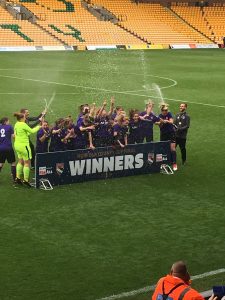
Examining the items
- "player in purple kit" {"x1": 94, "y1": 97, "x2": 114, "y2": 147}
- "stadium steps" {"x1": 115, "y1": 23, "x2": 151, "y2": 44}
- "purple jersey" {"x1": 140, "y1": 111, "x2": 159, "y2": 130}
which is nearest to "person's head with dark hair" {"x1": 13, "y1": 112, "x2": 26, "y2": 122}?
"player in purple kit" {"x1": 94, "y1": 97, "x2": 114, "y2": 147}

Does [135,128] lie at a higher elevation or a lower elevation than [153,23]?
lower

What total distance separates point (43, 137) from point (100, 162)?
1.48 meters

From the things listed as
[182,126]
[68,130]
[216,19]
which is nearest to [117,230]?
[68,130]

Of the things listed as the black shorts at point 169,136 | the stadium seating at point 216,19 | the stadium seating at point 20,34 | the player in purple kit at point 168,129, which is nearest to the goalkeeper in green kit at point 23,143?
the player in purple kit at point 168,129

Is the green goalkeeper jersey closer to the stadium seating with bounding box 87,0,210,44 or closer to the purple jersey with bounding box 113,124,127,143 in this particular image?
the purple jersey with bounding box 113,124,127,143

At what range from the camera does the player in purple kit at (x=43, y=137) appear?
561 inches

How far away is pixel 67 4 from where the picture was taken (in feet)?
211

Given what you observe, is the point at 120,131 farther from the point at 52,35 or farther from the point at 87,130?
the point at 52,35

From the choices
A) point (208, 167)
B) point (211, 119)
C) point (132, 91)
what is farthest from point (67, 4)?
point (208, 167)

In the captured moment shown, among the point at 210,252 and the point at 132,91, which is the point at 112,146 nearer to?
the point at 210,252

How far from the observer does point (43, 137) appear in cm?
1423

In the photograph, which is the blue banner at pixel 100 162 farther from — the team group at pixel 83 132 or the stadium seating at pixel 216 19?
the stadium seating at pixel 216 19

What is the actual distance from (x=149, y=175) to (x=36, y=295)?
720cm

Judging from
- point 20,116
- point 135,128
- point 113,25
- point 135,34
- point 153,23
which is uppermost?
point 153,23
